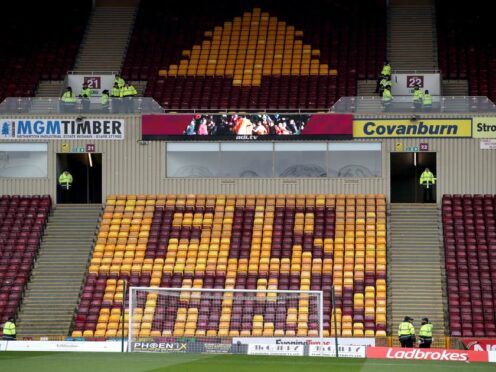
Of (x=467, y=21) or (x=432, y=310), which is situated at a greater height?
(x=467, y=21)

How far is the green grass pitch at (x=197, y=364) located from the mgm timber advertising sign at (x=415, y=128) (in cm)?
1425

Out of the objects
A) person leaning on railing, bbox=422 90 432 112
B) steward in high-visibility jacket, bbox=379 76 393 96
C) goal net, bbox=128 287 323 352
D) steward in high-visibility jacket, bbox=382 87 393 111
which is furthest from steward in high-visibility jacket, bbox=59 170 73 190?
person leaning on railing, bbox=422 90 432 112

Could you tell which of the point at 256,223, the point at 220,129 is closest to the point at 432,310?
the point at 256,223

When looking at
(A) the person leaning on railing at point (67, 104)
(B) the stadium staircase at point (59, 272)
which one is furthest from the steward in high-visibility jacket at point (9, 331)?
(A) the person leaning on railing at point (67, 104)

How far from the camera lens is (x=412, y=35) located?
51.8m

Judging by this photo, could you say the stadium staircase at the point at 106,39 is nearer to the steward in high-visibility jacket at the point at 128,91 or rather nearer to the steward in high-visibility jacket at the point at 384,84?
the steward in high-visibility jacket at the point at 128,91

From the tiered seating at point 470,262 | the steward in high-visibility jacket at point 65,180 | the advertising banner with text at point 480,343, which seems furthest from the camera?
the steward in high-visibility jacket at point 65,180

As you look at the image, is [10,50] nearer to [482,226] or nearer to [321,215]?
[321,215]

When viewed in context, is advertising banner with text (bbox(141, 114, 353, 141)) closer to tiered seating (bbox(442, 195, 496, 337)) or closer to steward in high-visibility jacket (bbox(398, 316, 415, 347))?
tiered seating (bbox(442, 195, 496, 337))

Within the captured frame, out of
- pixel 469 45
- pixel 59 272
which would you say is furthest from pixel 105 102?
pixel 469 45

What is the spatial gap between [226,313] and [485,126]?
11716 millimetres

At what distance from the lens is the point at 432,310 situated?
4091 cm

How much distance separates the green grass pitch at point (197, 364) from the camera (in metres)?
29.3

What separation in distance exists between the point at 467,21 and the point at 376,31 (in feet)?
11.7
